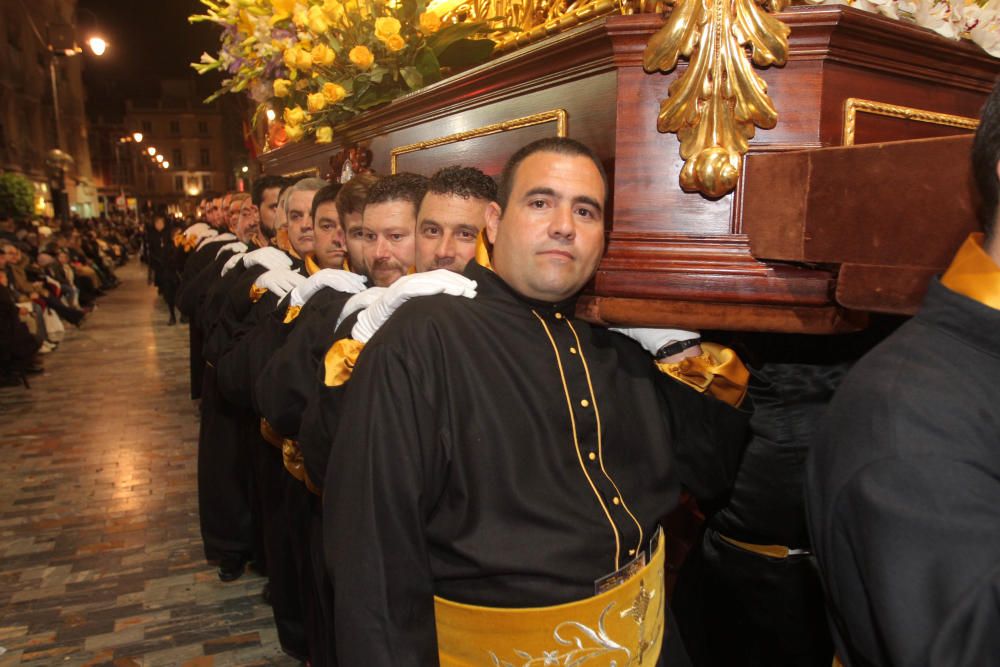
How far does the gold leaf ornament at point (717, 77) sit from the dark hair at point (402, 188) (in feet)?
3.96

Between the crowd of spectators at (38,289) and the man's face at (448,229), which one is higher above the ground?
the man's face at (448,229)

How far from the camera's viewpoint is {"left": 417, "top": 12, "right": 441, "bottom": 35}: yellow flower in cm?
262

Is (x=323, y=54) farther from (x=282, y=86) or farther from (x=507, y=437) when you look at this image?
(x=507, y=437)

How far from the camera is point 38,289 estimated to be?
11391 millimetres

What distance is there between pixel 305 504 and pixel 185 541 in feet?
6.59

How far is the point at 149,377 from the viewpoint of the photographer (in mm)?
9539

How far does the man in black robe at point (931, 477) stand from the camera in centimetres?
102

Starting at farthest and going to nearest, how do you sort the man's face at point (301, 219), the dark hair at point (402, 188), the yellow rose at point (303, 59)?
the man's face at point (301, 219) < the yellow rose at point (303, 59) < the dark hair at point (402, 188)

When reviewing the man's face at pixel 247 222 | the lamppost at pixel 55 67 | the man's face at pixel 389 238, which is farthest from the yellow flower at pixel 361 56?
the lamppost at pixel 55 67

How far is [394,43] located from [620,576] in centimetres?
183

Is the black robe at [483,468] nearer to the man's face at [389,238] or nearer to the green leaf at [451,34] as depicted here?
the man's face at [389,238]

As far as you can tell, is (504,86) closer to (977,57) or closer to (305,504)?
(977,57)

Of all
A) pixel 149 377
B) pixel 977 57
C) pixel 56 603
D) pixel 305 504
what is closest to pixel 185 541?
pixel 56 603

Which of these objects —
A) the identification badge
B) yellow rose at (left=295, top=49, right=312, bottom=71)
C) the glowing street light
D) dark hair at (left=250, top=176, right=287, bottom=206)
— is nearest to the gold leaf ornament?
the identification badge
